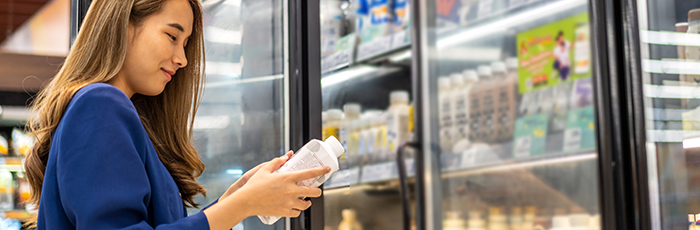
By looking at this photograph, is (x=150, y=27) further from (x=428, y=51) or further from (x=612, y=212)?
(x=428, y=51)

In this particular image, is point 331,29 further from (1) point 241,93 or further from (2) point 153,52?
(2) point 153,52

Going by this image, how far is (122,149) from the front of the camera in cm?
72

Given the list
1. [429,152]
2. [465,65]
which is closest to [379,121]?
[429,152]

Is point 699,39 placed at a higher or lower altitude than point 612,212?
higher

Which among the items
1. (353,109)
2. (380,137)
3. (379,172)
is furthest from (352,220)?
(353,109)

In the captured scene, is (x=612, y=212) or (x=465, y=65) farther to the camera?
(x=465, y=65)

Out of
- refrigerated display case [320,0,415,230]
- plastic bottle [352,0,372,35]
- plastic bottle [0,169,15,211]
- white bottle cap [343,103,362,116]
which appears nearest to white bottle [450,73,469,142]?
refrigerated display case [320,0,415,230]

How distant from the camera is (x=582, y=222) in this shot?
2.23 metres

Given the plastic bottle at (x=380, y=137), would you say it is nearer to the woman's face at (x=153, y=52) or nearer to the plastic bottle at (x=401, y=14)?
the plastic bottle at (x=401, y=14)

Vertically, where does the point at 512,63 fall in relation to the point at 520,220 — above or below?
above

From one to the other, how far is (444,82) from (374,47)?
1.38 ft

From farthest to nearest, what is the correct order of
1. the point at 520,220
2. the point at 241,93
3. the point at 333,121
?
the point at 520,220 < the point at 241,93 < the point at 333,121

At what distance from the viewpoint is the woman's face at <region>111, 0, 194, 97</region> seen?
85 cm

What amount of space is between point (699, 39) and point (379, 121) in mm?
1821
